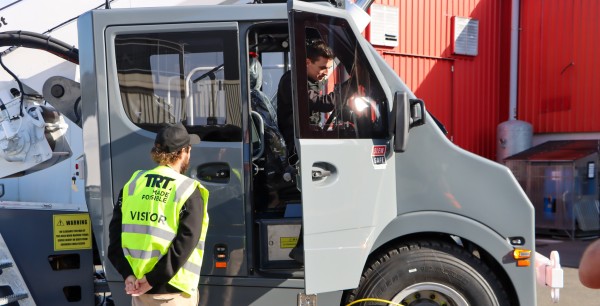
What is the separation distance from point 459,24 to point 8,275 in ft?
32.7

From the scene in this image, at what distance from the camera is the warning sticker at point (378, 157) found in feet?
10.4

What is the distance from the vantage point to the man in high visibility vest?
2615 millimetres

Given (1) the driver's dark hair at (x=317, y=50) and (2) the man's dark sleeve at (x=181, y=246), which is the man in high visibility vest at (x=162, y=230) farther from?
(1) the driver's dark hair at (x=317, y=50)

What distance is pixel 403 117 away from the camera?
3.06 m

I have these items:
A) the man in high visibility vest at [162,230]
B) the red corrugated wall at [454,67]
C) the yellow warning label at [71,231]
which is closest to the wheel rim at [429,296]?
the man in high visibility vest at [162,230]

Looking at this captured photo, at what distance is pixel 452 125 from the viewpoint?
1130 centimetres

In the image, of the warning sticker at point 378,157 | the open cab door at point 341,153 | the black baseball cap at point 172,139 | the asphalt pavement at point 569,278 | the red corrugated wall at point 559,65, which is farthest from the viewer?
the red corrugated wall at point 559,65

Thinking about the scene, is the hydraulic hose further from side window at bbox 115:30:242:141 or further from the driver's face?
the driver's face

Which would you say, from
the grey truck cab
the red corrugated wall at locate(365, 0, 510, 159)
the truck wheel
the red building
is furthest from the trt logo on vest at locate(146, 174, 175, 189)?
the red corrugated wall at locate(365, 0, 510, 159)

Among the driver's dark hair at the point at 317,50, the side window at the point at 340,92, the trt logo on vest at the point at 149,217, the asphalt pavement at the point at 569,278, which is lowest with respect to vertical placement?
the asphalt pavement at the point at 569,278

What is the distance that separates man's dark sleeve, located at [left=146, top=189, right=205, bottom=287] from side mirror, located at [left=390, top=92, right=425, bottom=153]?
1255 millimetres

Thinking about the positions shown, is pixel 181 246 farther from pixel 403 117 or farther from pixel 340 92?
pixel 403 117

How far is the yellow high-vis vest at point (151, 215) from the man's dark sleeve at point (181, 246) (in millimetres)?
25

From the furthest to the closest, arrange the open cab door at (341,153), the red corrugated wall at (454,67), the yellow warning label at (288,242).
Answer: the red corrugated wall at (454,67) → the yellow warning label at (288,242) → the open cab door at (341,153)
